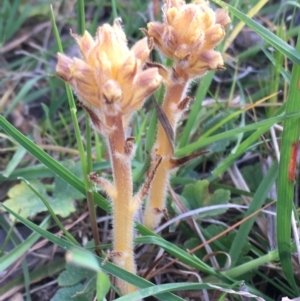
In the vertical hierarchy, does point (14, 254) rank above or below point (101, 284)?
below

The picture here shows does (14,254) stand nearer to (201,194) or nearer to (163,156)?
(163,156)

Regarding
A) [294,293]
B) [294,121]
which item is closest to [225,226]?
[294,293]

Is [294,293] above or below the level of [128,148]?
below

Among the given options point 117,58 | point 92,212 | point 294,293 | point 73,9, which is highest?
point 117,58

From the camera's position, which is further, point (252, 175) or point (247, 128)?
point (252, 175)

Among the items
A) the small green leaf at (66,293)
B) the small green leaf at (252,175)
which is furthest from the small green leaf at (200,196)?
the small green leaf at (66,293)

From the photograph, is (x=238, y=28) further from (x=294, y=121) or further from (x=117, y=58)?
(x=117, y=58)

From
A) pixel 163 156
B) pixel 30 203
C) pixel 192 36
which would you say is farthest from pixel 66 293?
pixel 192 36

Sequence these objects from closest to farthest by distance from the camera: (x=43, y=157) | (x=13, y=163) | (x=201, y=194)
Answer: (x=43, y=157) < (x=201, y=194) < (x=13, y=163)
